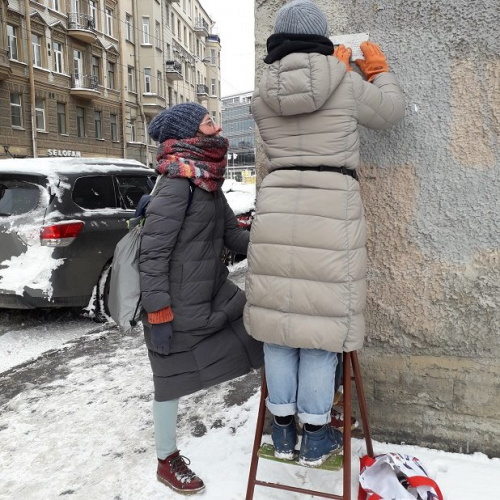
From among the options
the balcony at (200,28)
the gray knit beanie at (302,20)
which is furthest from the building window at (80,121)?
the gray knit beanie at (302,20)

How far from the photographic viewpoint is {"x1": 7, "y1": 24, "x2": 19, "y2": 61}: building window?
72.4 ft

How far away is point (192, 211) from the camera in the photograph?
225 cm

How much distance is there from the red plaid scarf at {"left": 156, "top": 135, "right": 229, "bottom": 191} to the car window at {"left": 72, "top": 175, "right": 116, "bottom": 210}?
2868 millimetres

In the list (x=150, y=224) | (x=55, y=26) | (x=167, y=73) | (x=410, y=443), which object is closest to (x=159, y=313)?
(x=150, y=224)

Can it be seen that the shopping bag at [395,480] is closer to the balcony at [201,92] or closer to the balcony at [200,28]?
the balcony at [201,92]

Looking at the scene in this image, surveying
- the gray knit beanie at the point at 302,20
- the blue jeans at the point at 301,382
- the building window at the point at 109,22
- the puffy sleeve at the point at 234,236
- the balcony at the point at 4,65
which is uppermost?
the building window at the point at 109,22

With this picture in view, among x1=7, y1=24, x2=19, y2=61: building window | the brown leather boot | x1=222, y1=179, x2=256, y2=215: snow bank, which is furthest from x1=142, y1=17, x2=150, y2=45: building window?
the brown leather boot

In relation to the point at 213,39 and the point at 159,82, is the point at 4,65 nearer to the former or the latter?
the point at 159,82

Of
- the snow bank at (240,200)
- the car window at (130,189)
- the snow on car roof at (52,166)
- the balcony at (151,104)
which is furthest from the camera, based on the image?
the balcony at (151,104)

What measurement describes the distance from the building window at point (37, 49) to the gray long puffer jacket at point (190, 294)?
2517 centimetres

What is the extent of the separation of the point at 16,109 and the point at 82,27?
7092 mm

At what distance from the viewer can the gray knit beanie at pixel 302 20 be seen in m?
1.85

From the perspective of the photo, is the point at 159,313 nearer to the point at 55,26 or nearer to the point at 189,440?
the point at 189,440

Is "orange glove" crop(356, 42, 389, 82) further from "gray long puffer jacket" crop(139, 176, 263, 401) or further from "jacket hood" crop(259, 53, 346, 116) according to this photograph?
"gray long puffer jacket" crop(139, 176, 263, 401)
